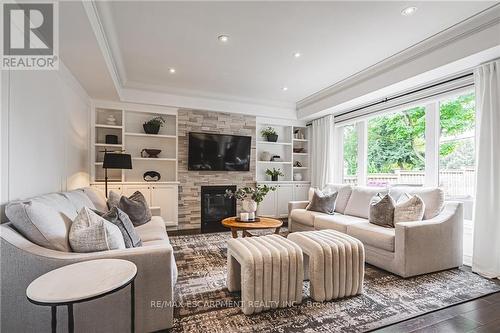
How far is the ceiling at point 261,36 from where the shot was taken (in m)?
2.36

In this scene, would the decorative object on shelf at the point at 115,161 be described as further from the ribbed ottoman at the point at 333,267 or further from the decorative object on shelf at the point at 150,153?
the ribbed ottoman at the point at 333,267

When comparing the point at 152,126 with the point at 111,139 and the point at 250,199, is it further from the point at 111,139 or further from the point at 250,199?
the point at 250,199

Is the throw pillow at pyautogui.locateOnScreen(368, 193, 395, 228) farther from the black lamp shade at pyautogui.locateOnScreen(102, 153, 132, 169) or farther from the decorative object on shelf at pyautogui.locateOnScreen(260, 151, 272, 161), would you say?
the black lamp shade at pyautogui.locateOnScreen(102, 153, 132, 169)

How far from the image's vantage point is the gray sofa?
1.44m

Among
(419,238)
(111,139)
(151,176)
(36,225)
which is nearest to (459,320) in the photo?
(419,238)

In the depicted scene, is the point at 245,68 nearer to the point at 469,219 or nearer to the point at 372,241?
the point at 372,241

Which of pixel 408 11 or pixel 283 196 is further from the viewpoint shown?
pixel 283 196

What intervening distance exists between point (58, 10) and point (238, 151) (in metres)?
3.77

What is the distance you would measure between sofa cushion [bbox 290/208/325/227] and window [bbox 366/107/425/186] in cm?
148

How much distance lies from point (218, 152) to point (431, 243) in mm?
3800

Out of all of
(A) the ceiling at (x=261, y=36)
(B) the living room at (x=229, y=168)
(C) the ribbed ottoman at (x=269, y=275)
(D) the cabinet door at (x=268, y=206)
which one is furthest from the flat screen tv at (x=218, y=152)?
(C) the ribbed ottoman at (x=269, y=275)

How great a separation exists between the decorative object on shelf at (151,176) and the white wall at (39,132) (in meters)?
1.20

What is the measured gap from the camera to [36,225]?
155 cm

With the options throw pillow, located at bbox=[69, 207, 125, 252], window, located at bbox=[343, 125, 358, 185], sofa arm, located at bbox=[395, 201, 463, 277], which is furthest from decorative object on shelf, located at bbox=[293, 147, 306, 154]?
throw pillow, located at bbox=[69, 207, 125, 252]
